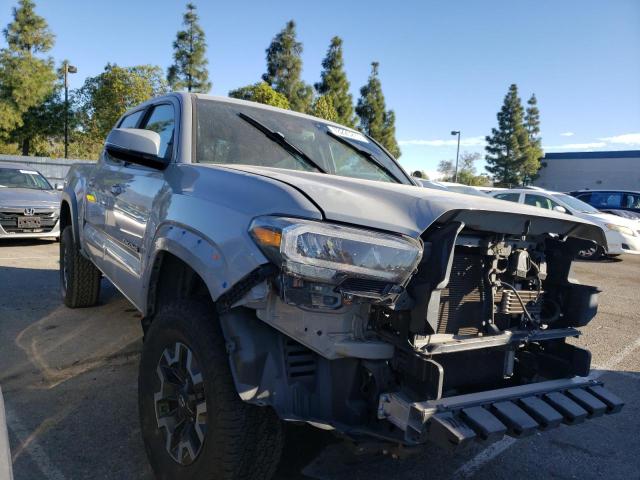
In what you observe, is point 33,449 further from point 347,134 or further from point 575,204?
point 575,204

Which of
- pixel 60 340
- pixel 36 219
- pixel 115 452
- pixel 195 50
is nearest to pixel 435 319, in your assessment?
pixel 115 452

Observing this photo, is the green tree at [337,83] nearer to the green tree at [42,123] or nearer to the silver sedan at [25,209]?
the green tree at [42,123]

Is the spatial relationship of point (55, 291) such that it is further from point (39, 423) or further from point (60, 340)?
point (39, 423)

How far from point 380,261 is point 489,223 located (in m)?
0.58

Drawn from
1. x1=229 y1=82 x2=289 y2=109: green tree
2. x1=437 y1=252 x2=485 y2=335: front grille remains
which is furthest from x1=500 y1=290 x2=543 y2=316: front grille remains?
x1=229 y1=82 x2=289 y2=109: green tree

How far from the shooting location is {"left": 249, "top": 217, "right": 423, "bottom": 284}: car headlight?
1.78 metres

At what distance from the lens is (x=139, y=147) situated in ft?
8.95

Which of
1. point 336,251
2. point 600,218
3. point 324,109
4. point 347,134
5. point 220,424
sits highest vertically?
point 324,109

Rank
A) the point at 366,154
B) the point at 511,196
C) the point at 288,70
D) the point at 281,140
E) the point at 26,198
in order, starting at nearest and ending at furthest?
the point at 281,140 → the point at 366,154 → the point at 26,198 → the point at 511,196 → the point at 288,70

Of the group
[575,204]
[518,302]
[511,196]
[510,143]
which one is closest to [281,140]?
[518,302]

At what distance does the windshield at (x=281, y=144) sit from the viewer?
2979 mm

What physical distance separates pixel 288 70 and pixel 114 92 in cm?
1393

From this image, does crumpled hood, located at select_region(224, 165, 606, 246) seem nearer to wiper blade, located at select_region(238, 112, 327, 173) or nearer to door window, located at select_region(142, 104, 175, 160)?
wiper blade, located at select_region(238, 112, 327, 173)

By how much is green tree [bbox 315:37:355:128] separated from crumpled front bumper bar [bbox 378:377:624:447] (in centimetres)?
4236
